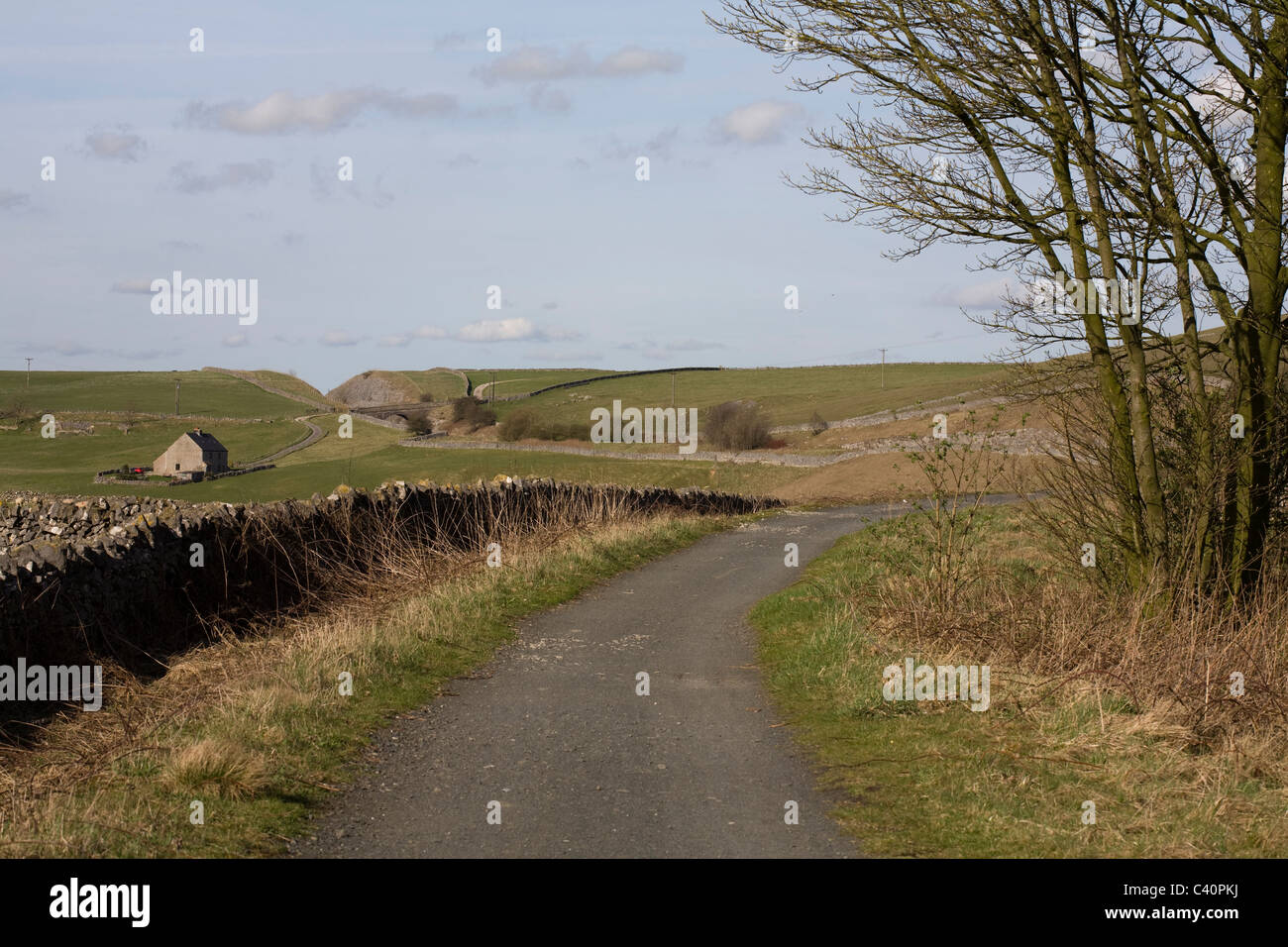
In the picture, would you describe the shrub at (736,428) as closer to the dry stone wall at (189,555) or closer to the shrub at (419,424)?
the shrub at (419,424)

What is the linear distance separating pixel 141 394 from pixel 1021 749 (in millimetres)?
156195

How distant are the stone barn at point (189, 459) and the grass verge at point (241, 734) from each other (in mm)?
71089

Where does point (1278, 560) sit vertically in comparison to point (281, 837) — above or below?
above

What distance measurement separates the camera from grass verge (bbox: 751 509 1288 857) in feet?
18.2

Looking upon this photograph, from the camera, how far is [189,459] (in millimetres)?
77875

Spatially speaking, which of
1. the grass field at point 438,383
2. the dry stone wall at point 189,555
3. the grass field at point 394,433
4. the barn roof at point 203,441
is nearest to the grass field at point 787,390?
the grass field at point 394,433

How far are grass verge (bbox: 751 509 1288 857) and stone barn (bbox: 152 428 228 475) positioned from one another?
7473 centimetres

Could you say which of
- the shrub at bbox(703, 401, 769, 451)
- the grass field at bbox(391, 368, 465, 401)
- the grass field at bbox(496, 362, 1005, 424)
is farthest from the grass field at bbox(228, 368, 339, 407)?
the shrub at bbox(703, 401, 769, 451)

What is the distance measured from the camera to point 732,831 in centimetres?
561

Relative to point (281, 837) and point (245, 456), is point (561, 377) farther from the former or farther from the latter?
point (281, 837)

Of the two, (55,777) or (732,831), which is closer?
(732,831)

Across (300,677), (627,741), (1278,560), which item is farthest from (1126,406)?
(300,677)
